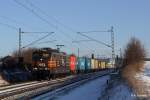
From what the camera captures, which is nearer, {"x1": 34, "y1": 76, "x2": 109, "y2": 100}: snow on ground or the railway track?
{"x1": 34, "y1": 76, "x2": 109, "y2": 100}: snow on ground

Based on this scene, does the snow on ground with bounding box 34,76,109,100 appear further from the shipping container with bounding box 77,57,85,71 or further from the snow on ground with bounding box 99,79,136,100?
the shipping container with bounding box 77,57,85,71

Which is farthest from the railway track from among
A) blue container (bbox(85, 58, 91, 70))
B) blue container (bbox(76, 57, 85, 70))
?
blue container (bbox(85, 58, 91, 70))

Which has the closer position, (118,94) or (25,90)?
(118,94)

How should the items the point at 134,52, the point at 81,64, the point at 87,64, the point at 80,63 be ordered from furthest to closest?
the point at 134,52
the point at 87,64
the point at 81,64
the point at 80,63

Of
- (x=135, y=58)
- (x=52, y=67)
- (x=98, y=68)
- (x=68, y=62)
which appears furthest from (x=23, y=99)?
(x=98, y=68)

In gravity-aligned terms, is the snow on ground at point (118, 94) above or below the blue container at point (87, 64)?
below

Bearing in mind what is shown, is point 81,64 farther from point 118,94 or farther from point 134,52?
point 118,94

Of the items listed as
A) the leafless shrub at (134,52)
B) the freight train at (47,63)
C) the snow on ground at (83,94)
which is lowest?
the snow on ground at (83,94)

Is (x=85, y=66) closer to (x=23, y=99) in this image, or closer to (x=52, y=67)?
(x=52, y=67)

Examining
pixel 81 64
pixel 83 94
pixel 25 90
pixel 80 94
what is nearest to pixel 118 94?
pixel 83 94

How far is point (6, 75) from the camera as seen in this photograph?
49094 millimetres

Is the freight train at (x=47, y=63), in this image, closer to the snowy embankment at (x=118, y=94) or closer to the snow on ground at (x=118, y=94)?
the snowy embankment at (x=118, y=94)

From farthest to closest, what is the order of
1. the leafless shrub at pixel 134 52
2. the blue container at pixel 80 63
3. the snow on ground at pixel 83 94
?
the leafless shrub at pixel 134 52, the blue container at pixel 80 63, the snow on ground at pixel 83 94

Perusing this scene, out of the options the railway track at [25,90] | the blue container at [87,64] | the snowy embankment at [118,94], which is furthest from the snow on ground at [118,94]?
the blue container at [87,64]
